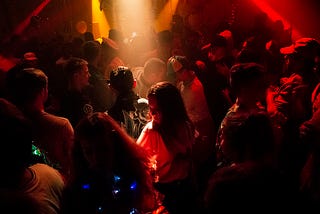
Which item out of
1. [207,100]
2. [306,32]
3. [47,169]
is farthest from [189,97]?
[306,32]

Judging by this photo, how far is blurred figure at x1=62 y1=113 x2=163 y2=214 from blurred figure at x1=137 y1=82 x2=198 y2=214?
0.66 m

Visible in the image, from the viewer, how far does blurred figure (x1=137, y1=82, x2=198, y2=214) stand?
3.29 metres

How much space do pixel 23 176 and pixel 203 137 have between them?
3.11m

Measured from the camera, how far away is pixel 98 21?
11.3 meters

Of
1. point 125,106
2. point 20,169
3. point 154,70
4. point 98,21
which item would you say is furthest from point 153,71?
point 98,21

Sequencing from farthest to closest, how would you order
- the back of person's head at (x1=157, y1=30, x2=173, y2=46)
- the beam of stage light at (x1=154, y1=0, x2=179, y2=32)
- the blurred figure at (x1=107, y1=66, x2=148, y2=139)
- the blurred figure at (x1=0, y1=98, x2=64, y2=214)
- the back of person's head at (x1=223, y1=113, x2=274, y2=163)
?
1. the beam of stage light at (x1=154, y1=0, x2=179, y2=32)
2. the back of person's head at (x1=157, y1=30, x2=173, y2=46)
3. the blurred figure at (x1=107, y1=66, x2=148, y2=139)
4. the back of person's head at (x1=223, y1=113, x2=274, y2=163)
5. the blurred figure at (x1=0, y1=98, x2=64, y2=214)

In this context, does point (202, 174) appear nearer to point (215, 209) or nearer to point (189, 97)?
point (189, 97)

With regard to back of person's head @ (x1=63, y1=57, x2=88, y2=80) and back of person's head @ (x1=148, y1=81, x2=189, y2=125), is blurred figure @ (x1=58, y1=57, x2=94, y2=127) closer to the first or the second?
back of person's head @ (x1=63, y1=57, x2=88, y2=80)

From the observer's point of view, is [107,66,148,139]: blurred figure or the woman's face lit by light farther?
[107,66,148,139]: blurred figure

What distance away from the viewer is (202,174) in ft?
16.3

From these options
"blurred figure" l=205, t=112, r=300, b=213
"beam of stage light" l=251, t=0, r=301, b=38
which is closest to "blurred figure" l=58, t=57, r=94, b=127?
"blurred figure" l=205, t=112, r=300, b=213

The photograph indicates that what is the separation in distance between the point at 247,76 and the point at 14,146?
2336 millimetres

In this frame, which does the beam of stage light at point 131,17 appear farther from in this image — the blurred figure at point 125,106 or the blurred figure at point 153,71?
the blurred figure at point 125,106

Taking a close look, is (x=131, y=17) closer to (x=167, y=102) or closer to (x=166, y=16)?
(x=166, y=16)
